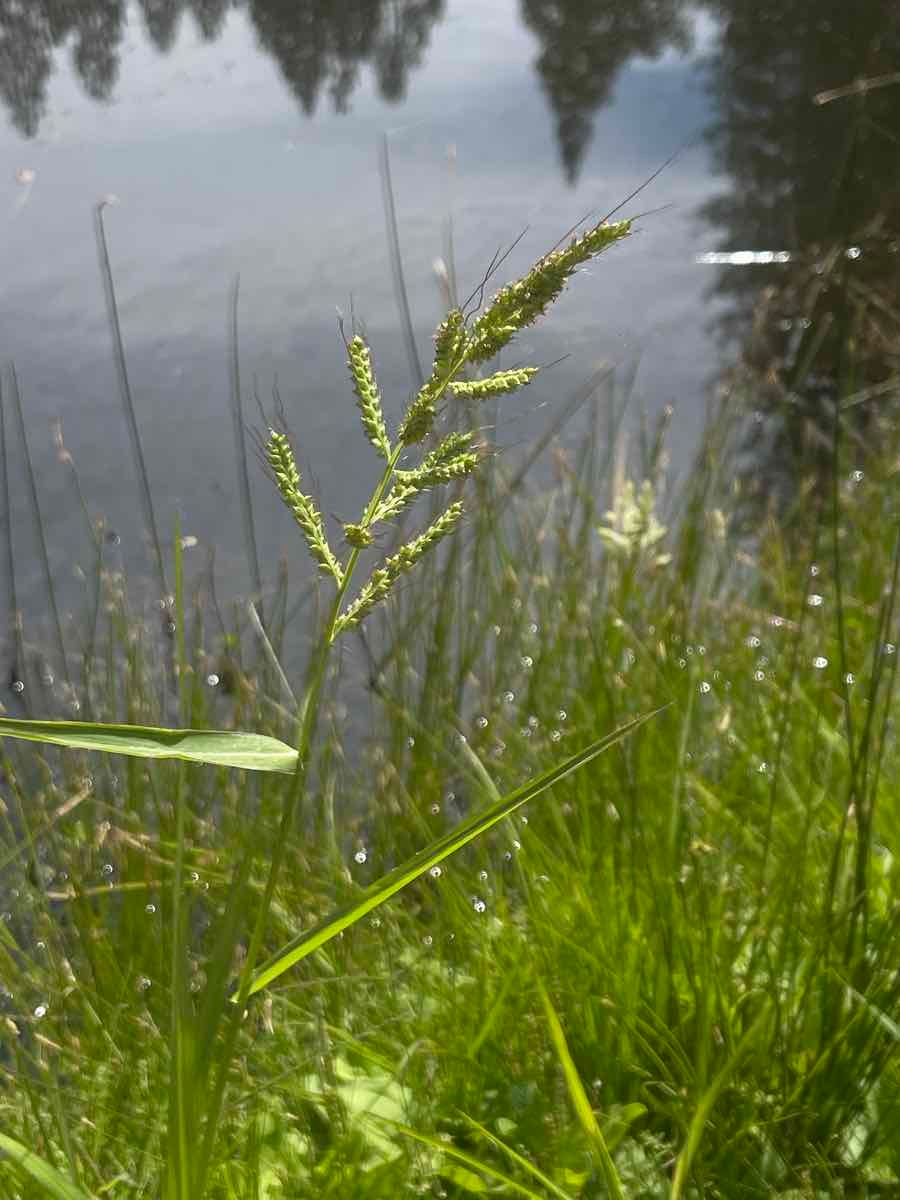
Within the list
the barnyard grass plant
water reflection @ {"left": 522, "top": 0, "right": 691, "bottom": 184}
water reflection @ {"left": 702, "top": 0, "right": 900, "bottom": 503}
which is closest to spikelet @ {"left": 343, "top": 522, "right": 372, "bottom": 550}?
the barnyard grass plant

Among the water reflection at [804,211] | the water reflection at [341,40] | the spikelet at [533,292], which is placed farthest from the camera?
the water reflection at [341,40]

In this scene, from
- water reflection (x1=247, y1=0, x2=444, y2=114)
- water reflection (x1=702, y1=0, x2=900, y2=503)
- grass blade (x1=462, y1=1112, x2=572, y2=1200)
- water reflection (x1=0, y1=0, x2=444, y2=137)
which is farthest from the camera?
water reflection (x1=247, y1=0, x2=444, y2=114)

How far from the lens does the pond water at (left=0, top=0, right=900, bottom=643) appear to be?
3.24 metres

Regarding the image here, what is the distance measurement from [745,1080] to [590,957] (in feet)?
0.57

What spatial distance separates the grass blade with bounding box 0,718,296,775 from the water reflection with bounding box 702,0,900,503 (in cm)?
185

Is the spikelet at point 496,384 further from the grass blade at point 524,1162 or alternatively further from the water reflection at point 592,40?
the water reflection at point 592,40

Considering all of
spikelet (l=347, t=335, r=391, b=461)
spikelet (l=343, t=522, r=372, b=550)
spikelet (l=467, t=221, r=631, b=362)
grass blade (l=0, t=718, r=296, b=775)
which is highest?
spikelet (l=467, t=221, r=631, b=362)

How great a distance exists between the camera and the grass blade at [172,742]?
644 millimetres

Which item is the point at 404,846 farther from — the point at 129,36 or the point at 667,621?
the point at 129,36

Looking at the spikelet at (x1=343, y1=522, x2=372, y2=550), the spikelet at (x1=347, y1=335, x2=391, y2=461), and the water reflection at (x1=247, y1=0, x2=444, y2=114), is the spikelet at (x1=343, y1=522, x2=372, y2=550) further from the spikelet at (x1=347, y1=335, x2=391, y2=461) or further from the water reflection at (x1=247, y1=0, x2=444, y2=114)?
the water reflection at (x1=247, y1=0, x2=444, y2=114)

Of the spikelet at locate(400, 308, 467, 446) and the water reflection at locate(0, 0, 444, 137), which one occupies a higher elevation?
the water reflection at locate(0, 0, 444, 137)

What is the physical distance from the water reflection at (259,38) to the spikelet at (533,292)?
4.48 metres

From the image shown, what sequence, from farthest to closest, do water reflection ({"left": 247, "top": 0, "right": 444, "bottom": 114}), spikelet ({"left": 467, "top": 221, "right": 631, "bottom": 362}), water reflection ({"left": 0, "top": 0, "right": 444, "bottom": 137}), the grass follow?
water reflection ({"left": 247, "top": 0, "right": 444, "bottom": 114})
water reflection ({"left": 0, "top": 0, "right": 444, "bottom": 137})
the grass
spikelet ({"left": 467, "top": 221, "right": 631, "bottom": 362})

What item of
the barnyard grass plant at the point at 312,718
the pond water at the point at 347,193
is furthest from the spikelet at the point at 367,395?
the pond water at the point at 347,193
